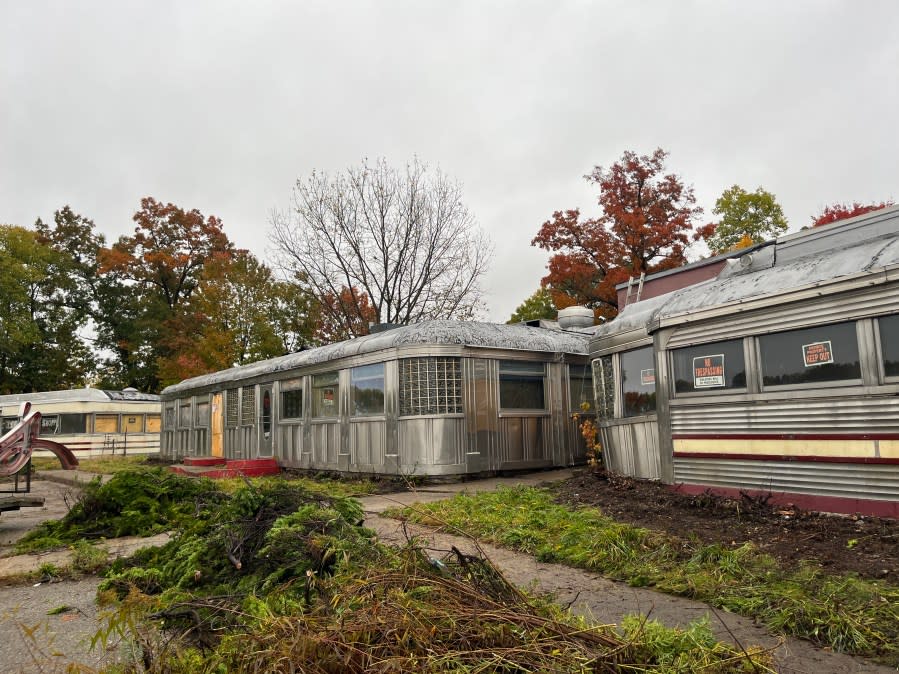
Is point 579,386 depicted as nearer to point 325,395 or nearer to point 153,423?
point 325,395

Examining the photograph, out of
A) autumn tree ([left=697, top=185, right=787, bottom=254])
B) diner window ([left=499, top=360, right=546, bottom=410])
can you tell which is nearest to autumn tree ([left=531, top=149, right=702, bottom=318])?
autumn tree ([left=697, top=185, right=787, bottom=254])

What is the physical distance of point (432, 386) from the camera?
1306 cm

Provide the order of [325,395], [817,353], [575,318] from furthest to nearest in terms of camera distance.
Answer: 1. [575,318]
2. [325,395]
3. [817,353]

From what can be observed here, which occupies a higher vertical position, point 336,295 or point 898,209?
point 336,295

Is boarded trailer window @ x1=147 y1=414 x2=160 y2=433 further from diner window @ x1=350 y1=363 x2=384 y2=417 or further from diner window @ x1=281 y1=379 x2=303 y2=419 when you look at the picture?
diner window @ x1=350 y1=363 x2=384 y2=417

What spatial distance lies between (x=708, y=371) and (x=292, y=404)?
11.9m

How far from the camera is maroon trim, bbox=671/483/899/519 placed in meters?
6.05

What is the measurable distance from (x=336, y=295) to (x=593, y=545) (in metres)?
23.1

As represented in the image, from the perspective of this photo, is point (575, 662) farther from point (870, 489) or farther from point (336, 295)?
point (336, 295)

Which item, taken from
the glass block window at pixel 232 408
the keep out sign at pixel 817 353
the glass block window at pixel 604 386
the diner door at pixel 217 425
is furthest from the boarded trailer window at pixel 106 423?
the keep out sign at pixel 817 353

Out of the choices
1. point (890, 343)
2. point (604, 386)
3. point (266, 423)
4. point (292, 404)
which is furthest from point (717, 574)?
point (266, 423)

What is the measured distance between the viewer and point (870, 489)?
244 inches

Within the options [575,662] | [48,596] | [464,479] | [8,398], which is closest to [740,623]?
[575,662]

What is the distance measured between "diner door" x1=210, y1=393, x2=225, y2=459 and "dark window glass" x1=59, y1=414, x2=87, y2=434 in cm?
1107
